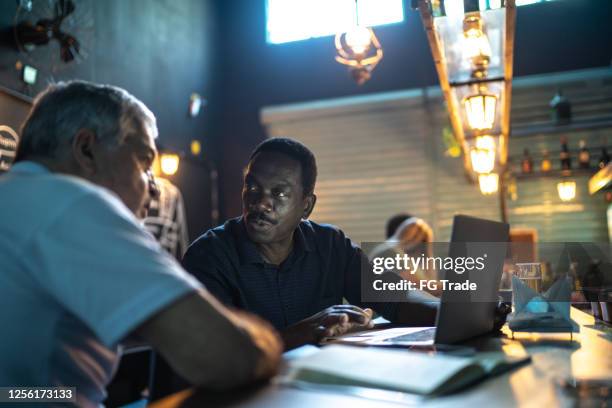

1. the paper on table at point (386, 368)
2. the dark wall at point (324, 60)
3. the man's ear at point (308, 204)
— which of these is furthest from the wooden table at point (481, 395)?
the dark wall at point (324, 60)

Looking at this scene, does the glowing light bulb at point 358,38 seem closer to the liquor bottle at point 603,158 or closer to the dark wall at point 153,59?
the dark wall at point 153,59

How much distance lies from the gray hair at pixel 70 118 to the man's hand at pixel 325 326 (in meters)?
0.70

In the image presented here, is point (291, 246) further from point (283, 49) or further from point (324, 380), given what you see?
point (283, 49)

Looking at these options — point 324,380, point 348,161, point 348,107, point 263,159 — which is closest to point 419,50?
point 348,107

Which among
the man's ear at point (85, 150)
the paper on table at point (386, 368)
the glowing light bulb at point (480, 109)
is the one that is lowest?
the paper on table at point (386, 368)

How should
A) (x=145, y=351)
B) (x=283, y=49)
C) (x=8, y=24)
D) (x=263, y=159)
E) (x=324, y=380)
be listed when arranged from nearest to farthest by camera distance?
(x=324, y=380) → (x=263, y=159) → (x=8, y=24) → (x=145, y=351) → (x=283, y=49)

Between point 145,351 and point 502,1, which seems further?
point 145,351

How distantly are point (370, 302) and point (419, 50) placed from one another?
533 cm

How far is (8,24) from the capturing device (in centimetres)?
422

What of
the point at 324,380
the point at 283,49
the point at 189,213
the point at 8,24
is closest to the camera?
the point at 324,380

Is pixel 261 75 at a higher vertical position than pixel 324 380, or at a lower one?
higher

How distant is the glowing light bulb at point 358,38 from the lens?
4.15 meters

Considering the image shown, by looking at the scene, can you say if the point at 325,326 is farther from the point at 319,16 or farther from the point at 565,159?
the point at 319,16

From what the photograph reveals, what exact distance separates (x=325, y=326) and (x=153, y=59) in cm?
528
